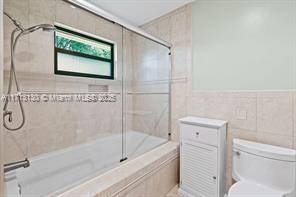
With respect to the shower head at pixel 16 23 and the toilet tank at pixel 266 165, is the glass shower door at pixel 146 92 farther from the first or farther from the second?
the shower head at pixel 16 23

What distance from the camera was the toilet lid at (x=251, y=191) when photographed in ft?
4.05

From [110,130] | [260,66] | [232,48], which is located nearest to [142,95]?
[110,130]

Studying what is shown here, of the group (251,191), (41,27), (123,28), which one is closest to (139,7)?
(123,28)

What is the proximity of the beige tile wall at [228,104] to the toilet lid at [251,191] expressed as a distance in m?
0.43

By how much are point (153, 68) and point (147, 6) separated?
852 mm

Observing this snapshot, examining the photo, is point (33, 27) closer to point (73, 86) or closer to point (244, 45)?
point (73, 86)

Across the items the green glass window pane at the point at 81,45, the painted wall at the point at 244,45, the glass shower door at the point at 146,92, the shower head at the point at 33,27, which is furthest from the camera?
the glass shower door at the point at 146,92

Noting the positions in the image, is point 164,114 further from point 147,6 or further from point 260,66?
point 147,6

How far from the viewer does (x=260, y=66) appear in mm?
1599

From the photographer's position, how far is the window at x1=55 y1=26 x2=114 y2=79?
1.96 meters

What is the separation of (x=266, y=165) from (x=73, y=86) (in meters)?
2.18

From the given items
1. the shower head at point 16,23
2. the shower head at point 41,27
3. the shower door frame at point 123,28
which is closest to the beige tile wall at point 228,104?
the shower door frame at point 123,28

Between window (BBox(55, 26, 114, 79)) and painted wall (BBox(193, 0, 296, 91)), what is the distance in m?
1.25

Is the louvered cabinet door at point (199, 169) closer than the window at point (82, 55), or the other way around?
the louvered cabinet door at point (199, 169)
